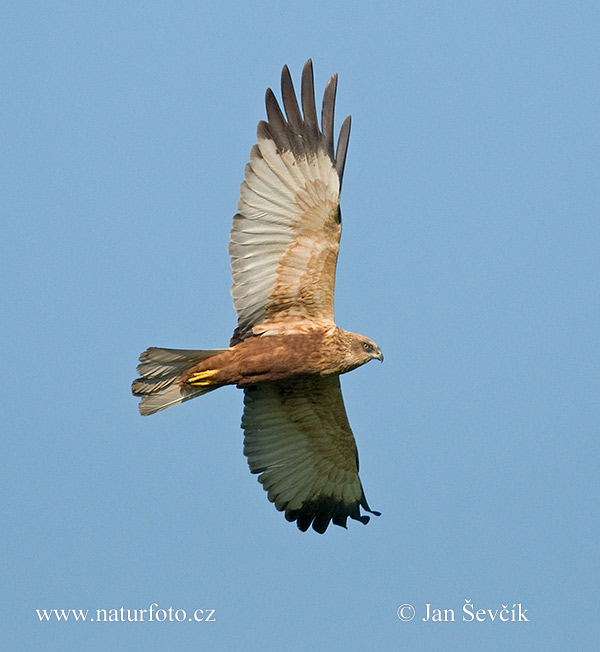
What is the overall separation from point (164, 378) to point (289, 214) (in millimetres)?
2059

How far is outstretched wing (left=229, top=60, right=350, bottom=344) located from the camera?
35.1 ft

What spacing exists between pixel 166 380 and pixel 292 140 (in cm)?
269

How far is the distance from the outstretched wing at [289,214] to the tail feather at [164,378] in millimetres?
552

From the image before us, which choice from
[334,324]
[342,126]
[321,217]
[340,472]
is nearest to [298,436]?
[340,472]

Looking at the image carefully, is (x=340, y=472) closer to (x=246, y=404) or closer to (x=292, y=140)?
(x=246, y=404)

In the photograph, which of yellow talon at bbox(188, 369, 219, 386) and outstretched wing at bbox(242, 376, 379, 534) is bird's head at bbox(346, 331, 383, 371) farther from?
yellow talon at bbox(188, 369, 219, 386)

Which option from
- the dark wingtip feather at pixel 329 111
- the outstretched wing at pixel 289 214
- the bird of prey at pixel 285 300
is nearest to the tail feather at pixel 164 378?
the bird of prey at pixel 285 300

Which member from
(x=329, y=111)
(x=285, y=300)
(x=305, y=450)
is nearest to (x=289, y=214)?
(x=285, y=300)

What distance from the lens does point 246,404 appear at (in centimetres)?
1200

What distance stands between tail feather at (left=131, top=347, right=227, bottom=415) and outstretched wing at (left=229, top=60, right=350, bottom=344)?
21.7 inches

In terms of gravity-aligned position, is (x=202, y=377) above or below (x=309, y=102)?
below

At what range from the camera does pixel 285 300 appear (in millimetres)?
11281

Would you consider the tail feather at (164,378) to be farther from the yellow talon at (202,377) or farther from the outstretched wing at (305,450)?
the outstretched wing at (305,450)

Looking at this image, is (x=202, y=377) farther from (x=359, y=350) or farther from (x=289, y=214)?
(x=289, y=214)
